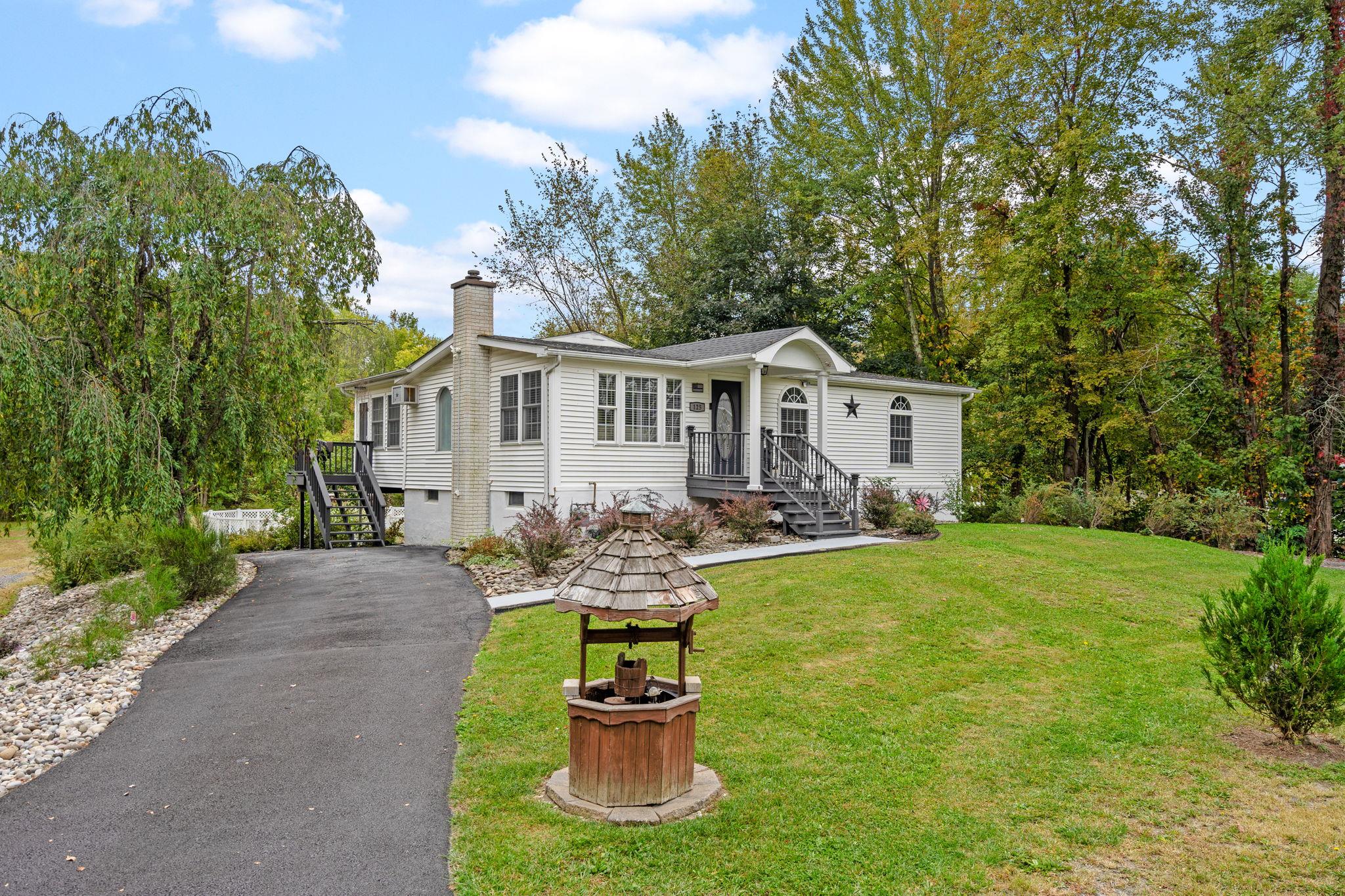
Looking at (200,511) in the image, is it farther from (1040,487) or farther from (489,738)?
(1040,487)

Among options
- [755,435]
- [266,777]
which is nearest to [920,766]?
[266,777]

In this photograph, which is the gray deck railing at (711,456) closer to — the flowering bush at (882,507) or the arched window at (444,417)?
the flowering bush at (882,507)

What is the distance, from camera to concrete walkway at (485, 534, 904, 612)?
31.6ft

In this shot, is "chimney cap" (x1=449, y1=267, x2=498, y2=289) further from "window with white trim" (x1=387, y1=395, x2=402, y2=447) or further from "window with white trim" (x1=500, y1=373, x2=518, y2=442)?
"window with white trim" (x1=387, y1=395, x2=402, y2=447)

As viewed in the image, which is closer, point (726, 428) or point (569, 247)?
point (726, 428)

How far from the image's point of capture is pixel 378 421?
69.4 feet

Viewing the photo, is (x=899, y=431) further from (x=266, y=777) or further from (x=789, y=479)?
(x=266, y=777)

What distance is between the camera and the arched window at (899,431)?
19750 millimetres

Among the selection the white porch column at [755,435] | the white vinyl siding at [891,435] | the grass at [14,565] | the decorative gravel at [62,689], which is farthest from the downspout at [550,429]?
the grass at [14,565]

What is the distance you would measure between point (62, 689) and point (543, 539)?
18.7 feet

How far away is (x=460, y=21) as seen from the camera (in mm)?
12602

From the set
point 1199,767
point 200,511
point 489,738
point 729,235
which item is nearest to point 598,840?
point 489,738

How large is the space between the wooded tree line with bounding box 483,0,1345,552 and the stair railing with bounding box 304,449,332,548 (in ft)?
46.1

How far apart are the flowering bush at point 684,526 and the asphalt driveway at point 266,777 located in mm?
4441
